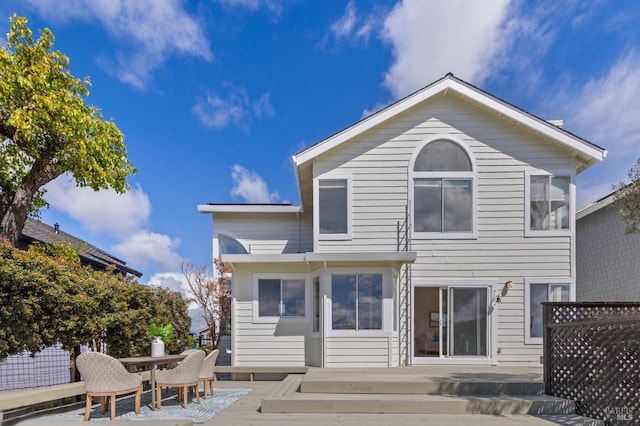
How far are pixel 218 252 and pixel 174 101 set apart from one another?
7.80 metres

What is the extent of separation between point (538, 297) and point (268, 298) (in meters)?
6.19

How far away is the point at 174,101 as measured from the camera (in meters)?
16.5

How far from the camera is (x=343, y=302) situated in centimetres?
865

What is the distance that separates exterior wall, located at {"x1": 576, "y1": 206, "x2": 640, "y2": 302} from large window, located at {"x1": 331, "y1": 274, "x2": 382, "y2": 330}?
7072 mm

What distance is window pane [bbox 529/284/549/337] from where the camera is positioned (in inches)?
349

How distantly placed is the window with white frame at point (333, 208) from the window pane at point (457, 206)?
7.55 ft

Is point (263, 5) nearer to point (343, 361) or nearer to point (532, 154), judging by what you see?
point (532, 154)

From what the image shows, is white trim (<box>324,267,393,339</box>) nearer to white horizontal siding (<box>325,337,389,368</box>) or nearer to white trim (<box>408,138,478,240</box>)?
white horizontal siding (<box>325,337,389,368</box>)

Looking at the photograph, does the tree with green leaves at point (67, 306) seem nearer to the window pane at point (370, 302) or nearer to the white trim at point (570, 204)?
the window pane at point (370, 302)

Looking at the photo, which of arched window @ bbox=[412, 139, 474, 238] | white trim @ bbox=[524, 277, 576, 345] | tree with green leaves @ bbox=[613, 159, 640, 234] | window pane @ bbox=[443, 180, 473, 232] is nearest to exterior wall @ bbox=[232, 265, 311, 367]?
arched window @ bbox=[412, 139, 474, 238]

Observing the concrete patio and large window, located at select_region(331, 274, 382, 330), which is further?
large window, located at select_region(331, 274, 382, 330)

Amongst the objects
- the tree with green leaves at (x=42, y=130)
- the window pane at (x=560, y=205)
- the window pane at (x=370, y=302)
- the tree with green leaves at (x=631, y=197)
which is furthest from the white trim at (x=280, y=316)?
the tree with green leaves at (x=631, y=197)

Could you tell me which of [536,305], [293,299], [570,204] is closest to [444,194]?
[570,204]

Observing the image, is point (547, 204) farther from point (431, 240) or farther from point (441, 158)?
point (431, 240)
